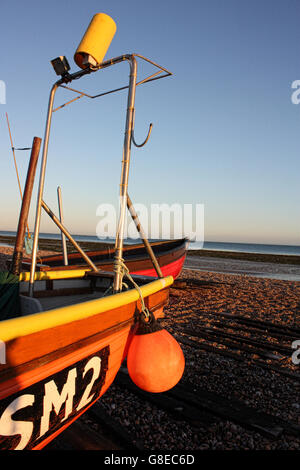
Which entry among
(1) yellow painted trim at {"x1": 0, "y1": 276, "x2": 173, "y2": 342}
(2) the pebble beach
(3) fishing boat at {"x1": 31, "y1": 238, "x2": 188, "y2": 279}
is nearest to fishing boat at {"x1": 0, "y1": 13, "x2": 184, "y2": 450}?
(1) yellow painted trim at {"x1": 0, "y1": 276, "x2": 173, "y2": 342}

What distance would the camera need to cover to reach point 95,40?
3.53 meters

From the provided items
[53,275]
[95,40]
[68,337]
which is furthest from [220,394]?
[95,40]

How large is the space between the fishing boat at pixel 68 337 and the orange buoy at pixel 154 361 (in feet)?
0.04

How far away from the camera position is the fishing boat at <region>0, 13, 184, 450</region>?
2102mm

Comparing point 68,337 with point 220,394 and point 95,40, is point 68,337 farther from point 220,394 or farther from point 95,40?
point 95,40

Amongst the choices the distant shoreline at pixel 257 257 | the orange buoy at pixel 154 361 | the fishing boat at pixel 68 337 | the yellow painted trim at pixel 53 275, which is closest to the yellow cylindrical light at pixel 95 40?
the fishing boat at pixel 68 337

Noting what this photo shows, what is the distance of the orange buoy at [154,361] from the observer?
120 inches

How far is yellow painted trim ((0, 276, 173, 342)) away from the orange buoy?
0.48m

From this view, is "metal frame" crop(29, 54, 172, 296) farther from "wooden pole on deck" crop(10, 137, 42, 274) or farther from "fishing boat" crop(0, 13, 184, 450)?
"wooden pole on deck" crop(10, 137, 42, 274)

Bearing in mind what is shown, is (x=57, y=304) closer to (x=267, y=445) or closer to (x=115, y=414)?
(x=115, y=414)

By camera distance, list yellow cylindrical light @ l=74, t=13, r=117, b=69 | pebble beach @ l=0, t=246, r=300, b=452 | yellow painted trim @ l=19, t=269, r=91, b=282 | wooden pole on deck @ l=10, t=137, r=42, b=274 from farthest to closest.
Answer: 1. yellow painted trim @ l=19, t=269, r=91, b=282
2. wooden pole on deck @ l=10, t=137, r=42, b=274
3. yellow cylindrical light @ l=74, t=13, r=117, b=69
4. pebble beach @ l=0, t=246, r=300, b=452
